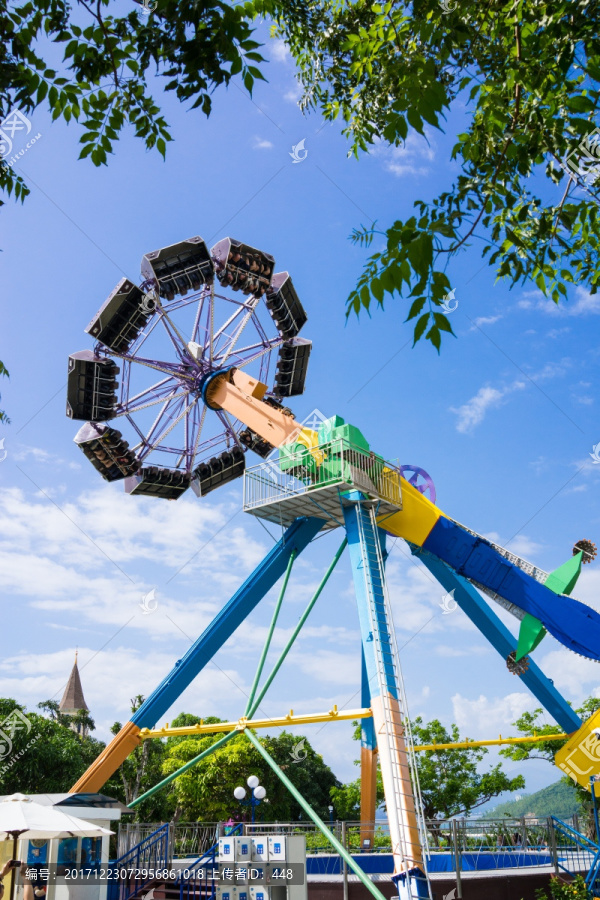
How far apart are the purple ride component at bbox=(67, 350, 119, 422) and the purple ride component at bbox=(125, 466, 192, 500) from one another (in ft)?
7.25

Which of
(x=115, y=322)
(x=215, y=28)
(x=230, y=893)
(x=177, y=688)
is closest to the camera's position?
(x=215, y=28)

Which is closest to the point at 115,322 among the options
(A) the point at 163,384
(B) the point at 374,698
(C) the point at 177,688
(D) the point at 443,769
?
(A) the point at 163,384

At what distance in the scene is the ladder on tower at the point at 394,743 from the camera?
12.7 m

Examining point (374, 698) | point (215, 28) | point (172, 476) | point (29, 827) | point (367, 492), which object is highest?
point (172, 476)

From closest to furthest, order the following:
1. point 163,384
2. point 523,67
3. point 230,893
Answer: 1. point 523,67
2. point 230,893
3. point 163,384

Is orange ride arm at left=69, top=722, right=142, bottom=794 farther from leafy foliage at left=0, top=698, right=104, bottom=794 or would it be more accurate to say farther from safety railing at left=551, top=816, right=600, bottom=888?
leafy foliage at left=0, top=698, right=104, bottom=794

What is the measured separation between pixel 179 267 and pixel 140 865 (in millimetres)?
14515

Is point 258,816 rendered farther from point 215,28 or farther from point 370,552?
Answer: point 215,28

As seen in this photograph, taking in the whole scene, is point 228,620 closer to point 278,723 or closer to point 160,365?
point 278,723

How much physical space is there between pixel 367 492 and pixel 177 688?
667 cm

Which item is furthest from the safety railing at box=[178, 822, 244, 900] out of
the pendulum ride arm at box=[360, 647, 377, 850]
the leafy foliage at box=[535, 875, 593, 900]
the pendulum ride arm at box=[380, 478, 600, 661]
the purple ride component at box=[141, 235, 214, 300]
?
the purple ride component at box=[141, 235, 214, 300]

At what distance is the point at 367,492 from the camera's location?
17.2 m

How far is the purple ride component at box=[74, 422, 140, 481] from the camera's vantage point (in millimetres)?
20359

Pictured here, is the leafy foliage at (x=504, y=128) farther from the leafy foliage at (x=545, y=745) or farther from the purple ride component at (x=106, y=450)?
the leafy foliage at (x=545, y=745)
